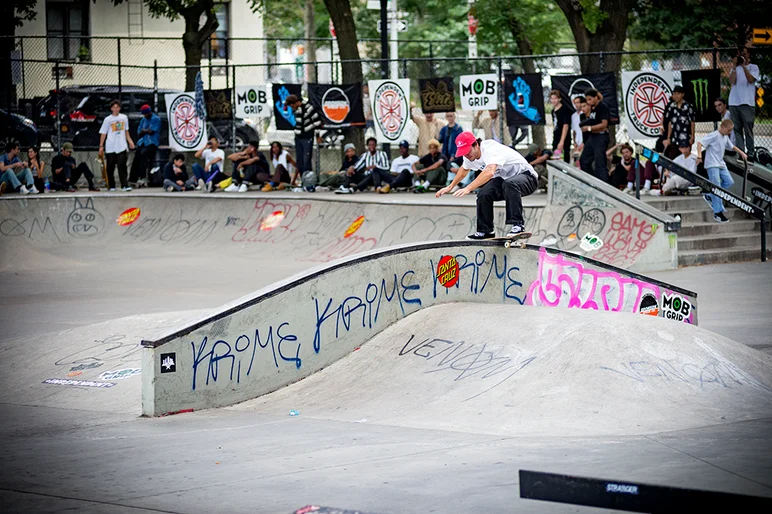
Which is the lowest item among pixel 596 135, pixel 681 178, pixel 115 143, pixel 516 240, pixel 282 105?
pixel 516 240

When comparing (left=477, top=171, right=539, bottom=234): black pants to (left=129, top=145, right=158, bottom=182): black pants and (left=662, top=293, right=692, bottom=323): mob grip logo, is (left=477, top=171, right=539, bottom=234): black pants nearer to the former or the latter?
(left=662, top=293, right=692, bottom=323): mob grip logo

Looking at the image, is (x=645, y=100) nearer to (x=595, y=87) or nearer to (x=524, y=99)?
(x=595, y=87)

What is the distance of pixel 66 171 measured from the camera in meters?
23.5

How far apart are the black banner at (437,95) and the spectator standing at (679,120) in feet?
14.6

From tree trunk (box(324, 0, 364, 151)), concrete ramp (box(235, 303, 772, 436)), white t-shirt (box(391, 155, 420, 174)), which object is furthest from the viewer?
tree trunk (box(324, 0, 364, 151))

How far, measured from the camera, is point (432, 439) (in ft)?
24.5

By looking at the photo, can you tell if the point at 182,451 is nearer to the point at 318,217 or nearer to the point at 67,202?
the point at 318,217

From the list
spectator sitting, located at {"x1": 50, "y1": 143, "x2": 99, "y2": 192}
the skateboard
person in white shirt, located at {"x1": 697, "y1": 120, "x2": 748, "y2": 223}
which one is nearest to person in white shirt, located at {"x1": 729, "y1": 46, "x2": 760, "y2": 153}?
person in white shirt, located at {"x1": 697, "y1": 120, "x2": 748, "y2": 223}

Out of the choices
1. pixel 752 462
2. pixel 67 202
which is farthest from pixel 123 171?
pixel 752 462

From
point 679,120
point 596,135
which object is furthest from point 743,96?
point 596,135

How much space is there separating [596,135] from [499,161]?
6795mm

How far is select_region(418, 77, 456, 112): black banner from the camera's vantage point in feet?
66.2

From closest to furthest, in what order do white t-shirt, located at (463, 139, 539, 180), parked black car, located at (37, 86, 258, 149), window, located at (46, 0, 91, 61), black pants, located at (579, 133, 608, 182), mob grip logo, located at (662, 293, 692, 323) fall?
white t-shirt, located at (463, 139, 539, 180) < mob grip logo, located at (662, 293, 692, 323) < black pants, located at (579, 133, 608, 182) < parked black car, located at (37, 86, 258, 149) < window, located at (46, 0, 91, 61)

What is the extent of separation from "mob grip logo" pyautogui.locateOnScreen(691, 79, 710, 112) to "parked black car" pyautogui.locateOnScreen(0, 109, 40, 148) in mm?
15299
